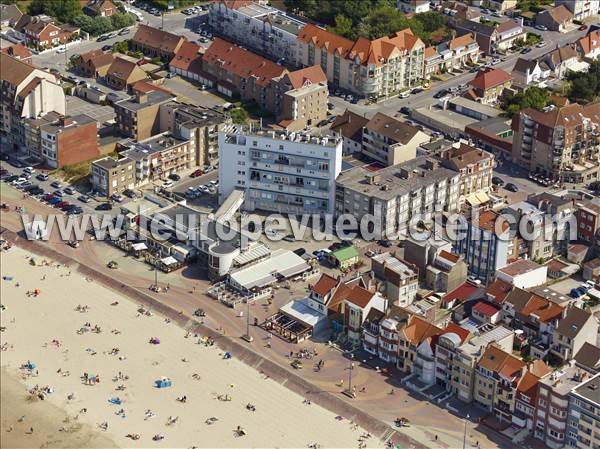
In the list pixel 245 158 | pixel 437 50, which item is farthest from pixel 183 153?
pixel 437 50

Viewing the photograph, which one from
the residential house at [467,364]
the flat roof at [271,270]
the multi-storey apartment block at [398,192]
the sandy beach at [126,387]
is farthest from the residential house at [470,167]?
the sandy beach at [126,387]

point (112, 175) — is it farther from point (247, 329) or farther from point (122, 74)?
point (247, 329)

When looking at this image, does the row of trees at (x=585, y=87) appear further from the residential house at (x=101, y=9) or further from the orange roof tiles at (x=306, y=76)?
the residential house at (x=101, y=9)

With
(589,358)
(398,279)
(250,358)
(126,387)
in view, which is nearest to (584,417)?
(589,358)

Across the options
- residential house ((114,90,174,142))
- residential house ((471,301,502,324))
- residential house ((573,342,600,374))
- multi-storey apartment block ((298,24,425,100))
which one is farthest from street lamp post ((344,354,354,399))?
multi-storey apartment block ((298,24,425,100))

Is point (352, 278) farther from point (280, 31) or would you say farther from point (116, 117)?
point (280, 31)

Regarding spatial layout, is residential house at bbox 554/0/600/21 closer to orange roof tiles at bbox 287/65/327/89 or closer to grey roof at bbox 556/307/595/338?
orange roof tiles at bbox 287/65/327/89
